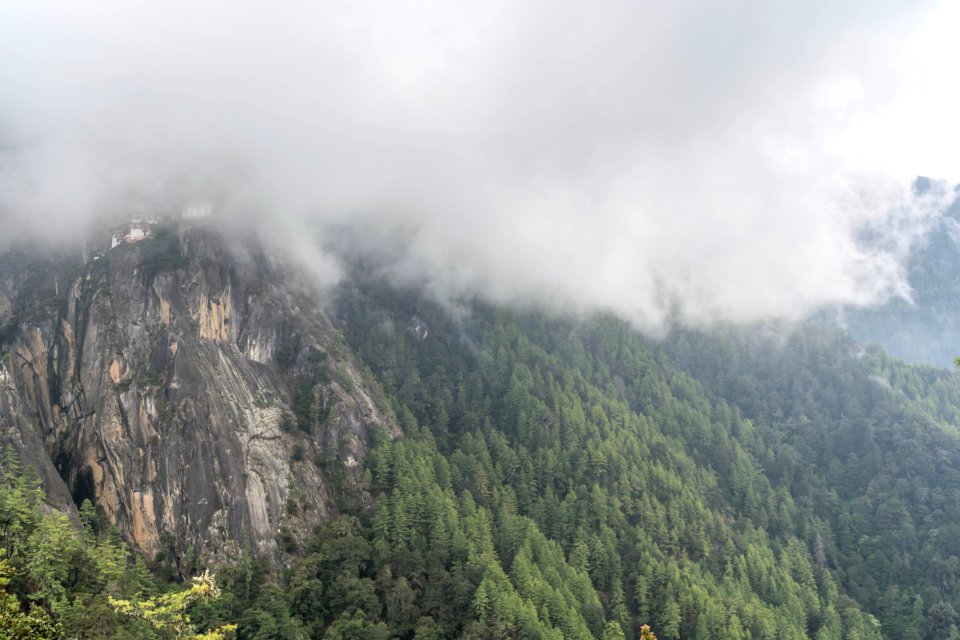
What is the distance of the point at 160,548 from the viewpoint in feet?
347

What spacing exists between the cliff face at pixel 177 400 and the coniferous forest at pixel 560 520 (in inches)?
215

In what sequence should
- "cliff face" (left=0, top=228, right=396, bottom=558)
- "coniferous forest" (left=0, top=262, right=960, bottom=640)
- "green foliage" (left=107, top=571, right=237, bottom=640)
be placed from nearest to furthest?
"green foliage" (left=107, top=571, right=237, bottom=640), "coniferous forest" (left=0, top=262, right=960, bottom=640), "cliff face" (left=0, top=228, right=396, bottom=558)

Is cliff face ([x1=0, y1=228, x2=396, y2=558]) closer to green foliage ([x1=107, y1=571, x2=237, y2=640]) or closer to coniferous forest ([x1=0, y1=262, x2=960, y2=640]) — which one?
coniferous forest ([x1=0, y1=262, x2=960, y2=640])

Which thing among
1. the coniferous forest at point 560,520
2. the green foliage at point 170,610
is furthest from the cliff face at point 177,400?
the green foliage at point 170,610

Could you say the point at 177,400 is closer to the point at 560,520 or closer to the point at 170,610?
the point at 170,610

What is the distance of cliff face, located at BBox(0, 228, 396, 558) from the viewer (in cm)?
10869

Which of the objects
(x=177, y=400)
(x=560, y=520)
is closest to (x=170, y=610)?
(x=177, y=400)

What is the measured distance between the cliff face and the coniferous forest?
5.47 meters

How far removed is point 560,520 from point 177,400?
225ft

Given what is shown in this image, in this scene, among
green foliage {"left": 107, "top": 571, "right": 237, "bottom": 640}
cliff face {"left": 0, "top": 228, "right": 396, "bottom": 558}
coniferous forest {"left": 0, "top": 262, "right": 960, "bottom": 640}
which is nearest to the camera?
green foliage {"left": 107, "top": 571, "right": 237, "bottom": 640}

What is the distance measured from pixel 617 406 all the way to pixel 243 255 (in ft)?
297

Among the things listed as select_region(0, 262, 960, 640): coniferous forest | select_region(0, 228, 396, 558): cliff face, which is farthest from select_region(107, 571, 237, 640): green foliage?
select_region(0, 228, 396, 558): cliff face

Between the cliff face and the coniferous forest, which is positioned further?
the cliff face

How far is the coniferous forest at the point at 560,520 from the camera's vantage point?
299ft
